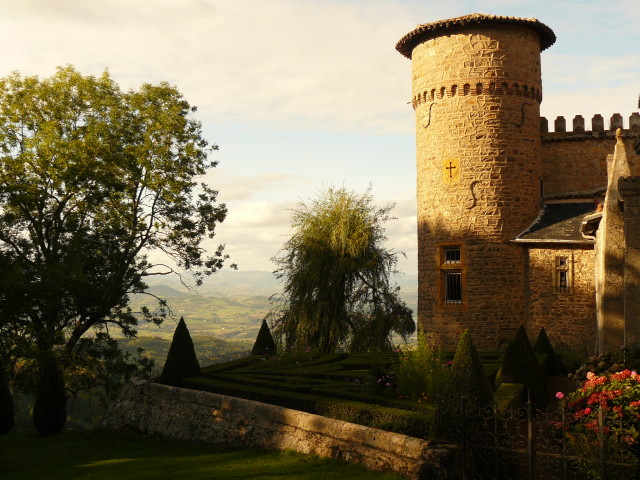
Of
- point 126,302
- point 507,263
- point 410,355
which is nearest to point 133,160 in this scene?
point 126,302

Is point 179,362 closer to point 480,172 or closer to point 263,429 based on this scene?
point 263,429

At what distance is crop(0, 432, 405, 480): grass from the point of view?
12281 mm

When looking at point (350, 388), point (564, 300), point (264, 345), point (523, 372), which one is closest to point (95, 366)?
point (264, 345)

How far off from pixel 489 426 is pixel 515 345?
17.6ft

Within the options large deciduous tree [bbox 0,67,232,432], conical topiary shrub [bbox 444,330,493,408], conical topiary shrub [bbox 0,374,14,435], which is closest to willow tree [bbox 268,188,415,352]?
large deciduous tree [bbox 0,67,232,432]

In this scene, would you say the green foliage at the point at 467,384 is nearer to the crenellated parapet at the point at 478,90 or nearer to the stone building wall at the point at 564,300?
the stone building wall at the point at 564,300

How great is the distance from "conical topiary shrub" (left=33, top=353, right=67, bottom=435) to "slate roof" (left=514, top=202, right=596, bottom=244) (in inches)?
648

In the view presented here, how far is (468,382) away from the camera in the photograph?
12195 mm

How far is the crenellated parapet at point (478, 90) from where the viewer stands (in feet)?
85.7

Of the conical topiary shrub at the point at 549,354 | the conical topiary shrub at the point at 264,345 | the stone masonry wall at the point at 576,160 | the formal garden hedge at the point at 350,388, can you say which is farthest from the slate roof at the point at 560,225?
the conical topiary shrub at the point at 264,345

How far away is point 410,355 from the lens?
15.5 meters

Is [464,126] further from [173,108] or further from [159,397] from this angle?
[159,397]

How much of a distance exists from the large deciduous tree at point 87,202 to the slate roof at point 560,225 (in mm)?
13805

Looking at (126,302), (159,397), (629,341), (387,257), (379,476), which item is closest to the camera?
(379,476)
